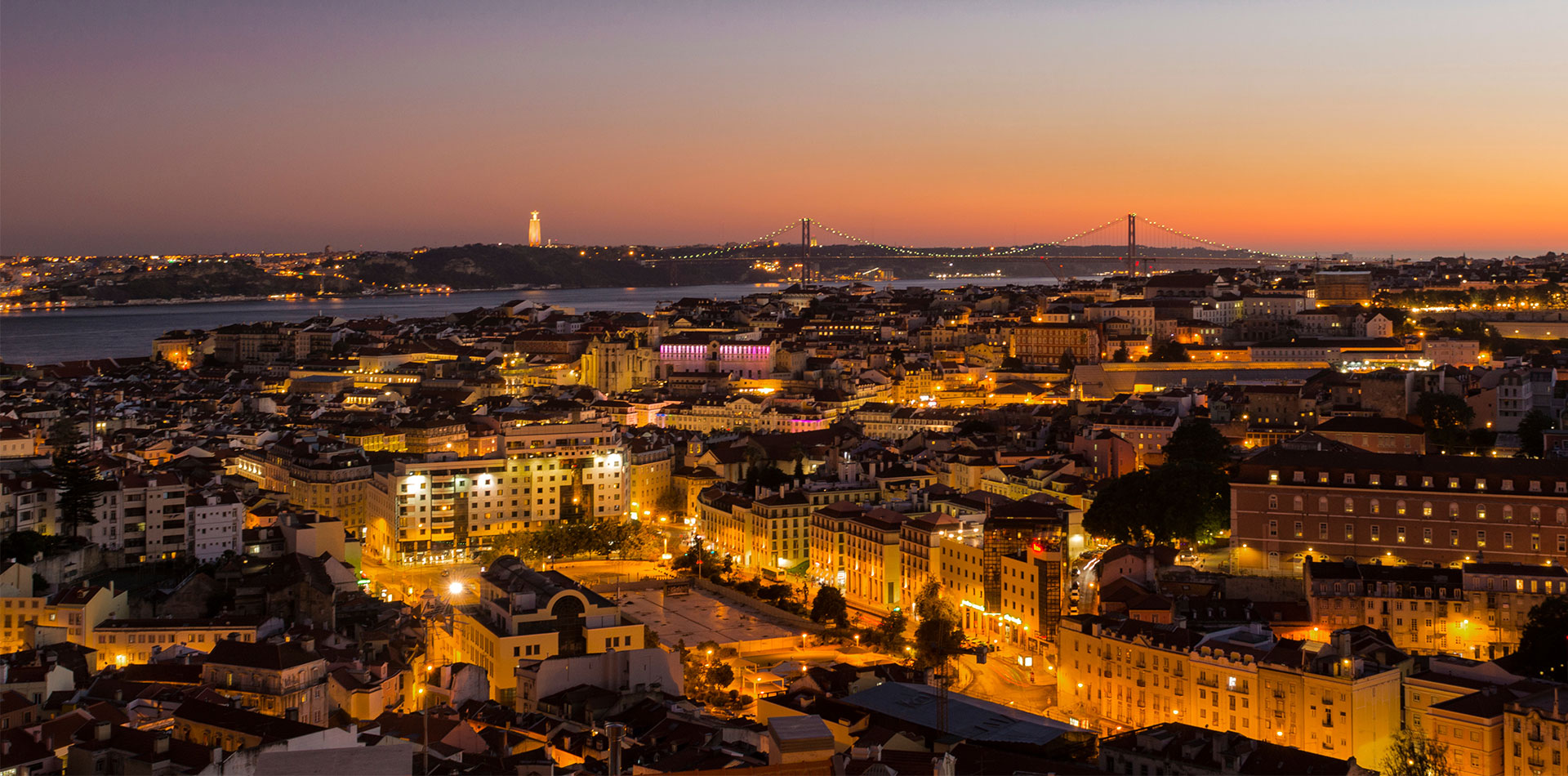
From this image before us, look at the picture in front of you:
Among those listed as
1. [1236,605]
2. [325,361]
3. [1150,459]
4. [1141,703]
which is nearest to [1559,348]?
[1150,459]

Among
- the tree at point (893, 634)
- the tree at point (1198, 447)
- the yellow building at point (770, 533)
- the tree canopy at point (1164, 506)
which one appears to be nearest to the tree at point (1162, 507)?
the tree canopy at point (1164, 506)

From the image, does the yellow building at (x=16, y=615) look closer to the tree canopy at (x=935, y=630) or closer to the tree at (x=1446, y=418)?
the tree canopy at (x=935, y=630)

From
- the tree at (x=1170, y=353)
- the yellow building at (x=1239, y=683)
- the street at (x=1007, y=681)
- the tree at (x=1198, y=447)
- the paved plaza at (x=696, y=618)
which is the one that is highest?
the tree at (x=1170, y=353)

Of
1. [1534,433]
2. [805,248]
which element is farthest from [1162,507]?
[805,248]

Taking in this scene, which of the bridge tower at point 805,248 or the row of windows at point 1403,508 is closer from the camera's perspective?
the row of windows at point 1403,508

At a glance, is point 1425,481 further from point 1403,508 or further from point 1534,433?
point 1534,433

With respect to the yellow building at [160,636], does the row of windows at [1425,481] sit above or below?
above

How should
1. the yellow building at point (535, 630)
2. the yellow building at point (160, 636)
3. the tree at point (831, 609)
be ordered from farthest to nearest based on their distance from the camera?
the tree at point (831, 609), the yellow building at point (160, 636), the yellow building at point (535, 630)

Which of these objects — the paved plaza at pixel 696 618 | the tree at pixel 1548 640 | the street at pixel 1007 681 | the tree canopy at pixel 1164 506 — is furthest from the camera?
the tree canopy at pixel 1164 506
